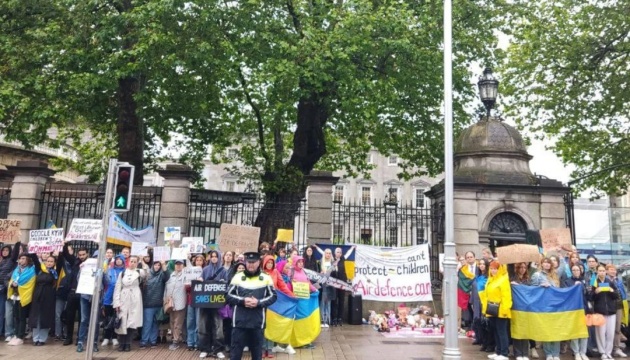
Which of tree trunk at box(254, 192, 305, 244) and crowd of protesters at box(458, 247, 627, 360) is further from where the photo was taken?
tree trunk at box(254, 192, 305, 244)

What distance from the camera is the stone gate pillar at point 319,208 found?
15375mm

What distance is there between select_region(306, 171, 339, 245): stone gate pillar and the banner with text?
1.38 m

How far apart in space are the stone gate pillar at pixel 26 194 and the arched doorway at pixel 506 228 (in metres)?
13.6

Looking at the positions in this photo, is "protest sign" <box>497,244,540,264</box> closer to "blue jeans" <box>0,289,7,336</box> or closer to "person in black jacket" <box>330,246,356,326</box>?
"person in black jacket" <box>330,246,356,326</box>

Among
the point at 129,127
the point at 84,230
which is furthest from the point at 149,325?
the point at 129,127

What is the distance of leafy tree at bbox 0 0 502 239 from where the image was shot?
52.1ft

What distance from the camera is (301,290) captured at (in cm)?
1056

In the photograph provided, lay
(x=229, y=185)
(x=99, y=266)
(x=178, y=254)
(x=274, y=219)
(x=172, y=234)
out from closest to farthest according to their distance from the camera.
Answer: (x=99, y=266) → (x=178, y=254) → (x=172, y=234) → (x=274, y=219) → (x=229, y=185)

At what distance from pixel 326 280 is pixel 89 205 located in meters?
9.16

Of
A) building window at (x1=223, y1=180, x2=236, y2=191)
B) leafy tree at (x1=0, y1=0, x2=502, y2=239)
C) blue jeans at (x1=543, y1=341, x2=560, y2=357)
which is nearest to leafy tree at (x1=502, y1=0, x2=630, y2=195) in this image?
leafy tree at (x1=0, y1=0, x2=502, y2=239)

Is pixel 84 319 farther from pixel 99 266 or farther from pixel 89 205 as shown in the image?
pixel 89 205

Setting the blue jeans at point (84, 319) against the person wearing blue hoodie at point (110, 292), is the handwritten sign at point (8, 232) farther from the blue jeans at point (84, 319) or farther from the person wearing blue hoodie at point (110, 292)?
the person wearing blue hoodie at point (110, 292)

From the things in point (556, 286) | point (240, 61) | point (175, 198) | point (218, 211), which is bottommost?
point (556, 286)

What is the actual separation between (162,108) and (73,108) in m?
3.03
